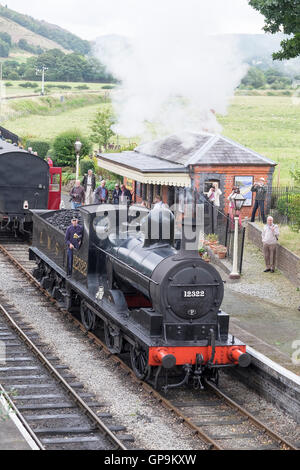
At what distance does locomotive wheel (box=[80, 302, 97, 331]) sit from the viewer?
45.3 feet

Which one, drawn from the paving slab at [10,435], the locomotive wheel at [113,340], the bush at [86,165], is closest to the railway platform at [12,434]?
the paving slab at [10,435]

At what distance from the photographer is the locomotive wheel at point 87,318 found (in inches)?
543

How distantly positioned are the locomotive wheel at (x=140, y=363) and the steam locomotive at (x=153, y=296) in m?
0.02

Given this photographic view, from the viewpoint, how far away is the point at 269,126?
5428 cm

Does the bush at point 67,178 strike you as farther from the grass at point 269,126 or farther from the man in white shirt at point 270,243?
the man in white shirt at point 270,243

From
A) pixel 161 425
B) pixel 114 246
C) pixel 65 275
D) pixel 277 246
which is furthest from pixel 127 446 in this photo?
pixel 277 246

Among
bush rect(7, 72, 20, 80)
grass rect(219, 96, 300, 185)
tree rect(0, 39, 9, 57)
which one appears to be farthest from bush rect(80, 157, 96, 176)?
tree rect(0, 39, 9, 57)

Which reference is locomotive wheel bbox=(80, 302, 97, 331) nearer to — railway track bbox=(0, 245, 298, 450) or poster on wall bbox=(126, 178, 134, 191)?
railway track bbox=(0, 245, 298, 450)

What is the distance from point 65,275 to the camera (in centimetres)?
1493

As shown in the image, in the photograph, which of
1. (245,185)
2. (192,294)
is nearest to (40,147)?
(245,185)

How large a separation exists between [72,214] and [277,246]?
5340 mm

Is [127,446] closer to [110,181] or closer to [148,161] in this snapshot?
[148,161]

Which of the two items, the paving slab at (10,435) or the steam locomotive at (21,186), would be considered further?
the steam locomotive at (21,186)

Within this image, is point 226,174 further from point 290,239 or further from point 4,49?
point 4,49
